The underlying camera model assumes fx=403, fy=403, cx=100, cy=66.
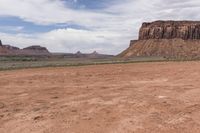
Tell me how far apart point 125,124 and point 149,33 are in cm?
15838

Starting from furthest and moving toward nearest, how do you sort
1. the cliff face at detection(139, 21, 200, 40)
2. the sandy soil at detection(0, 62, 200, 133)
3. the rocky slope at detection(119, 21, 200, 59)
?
the cliff face at detection(139, 21, 200, 40) < the rocky slope at detection(119, 21, 200, 59) < the sandy soil at detection(0, 62, 200, 133)

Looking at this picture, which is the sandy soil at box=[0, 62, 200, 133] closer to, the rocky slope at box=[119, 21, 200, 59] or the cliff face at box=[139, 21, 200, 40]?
the rocky slope at box=[119, 21, 200, 59]

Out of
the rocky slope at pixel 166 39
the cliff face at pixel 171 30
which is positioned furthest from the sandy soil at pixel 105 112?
the cliff face at pixel 171 30

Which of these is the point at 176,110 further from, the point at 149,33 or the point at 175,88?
the point at 149,33

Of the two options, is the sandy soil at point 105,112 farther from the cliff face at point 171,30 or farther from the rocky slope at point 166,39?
the cliff face at point 171,30

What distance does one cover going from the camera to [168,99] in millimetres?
12430

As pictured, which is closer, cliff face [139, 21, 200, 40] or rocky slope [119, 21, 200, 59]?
rocky slope [119, 21, 200, 59]

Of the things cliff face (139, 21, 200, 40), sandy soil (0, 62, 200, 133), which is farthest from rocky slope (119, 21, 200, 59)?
sandy soil (0, 62, 200, 133)

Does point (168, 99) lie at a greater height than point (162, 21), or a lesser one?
lesser

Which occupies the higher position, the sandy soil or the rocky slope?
the rocky slope

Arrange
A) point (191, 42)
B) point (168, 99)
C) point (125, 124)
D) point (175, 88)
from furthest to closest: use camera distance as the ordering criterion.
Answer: point (191, 42)
point (175, 88)
point (168, 99)
point (125, 124)

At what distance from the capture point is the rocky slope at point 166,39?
148000 mm

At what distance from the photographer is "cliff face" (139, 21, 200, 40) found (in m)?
157

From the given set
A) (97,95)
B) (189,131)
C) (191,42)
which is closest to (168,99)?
(97,95)
